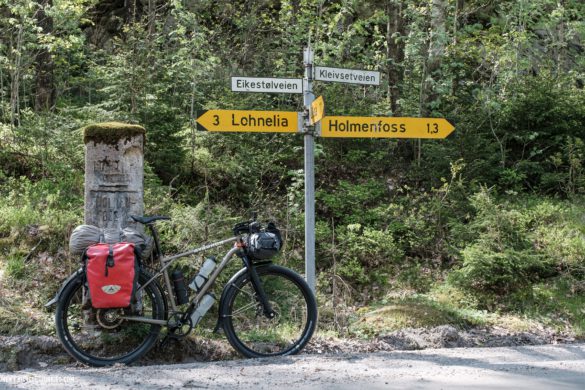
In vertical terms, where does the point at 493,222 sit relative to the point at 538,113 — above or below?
below

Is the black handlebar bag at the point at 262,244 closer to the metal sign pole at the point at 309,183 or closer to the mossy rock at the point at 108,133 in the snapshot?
the metal sign pole at the point at 309,183

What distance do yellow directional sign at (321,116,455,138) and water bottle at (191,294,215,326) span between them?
2.10m

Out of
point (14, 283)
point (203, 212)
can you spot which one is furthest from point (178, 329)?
point (203, 212)

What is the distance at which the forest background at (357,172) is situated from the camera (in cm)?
768

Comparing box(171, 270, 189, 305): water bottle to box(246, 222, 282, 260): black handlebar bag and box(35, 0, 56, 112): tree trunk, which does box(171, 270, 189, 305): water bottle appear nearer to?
box(246, 222, 282, 260): black handlebar bag

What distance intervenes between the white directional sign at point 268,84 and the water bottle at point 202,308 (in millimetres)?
2269

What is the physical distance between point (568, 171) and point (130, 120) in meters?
7.64

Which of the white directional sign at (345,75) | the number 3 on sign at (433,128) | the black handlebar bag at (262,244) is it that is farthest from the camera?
the number 3 on sign at (433,128)

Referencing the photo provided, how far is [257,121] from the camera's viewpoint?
21.5ft

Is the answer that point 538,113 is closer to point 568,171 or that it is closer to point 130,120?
point 568,171

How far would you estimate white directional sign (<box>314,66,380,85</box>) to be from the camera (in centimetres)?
659

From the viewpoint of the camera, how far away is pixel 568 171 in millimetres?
11281

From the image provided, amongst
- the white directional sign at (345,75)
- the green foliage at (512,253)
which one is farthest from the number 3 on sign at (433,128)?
the green foliage at (512,253)

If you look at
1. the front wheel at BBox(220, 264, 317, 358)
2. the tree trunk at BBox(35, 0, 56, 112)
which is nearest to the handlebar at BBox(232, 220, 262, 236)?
the front wheel at BBox(220, 264, 317, 358)
